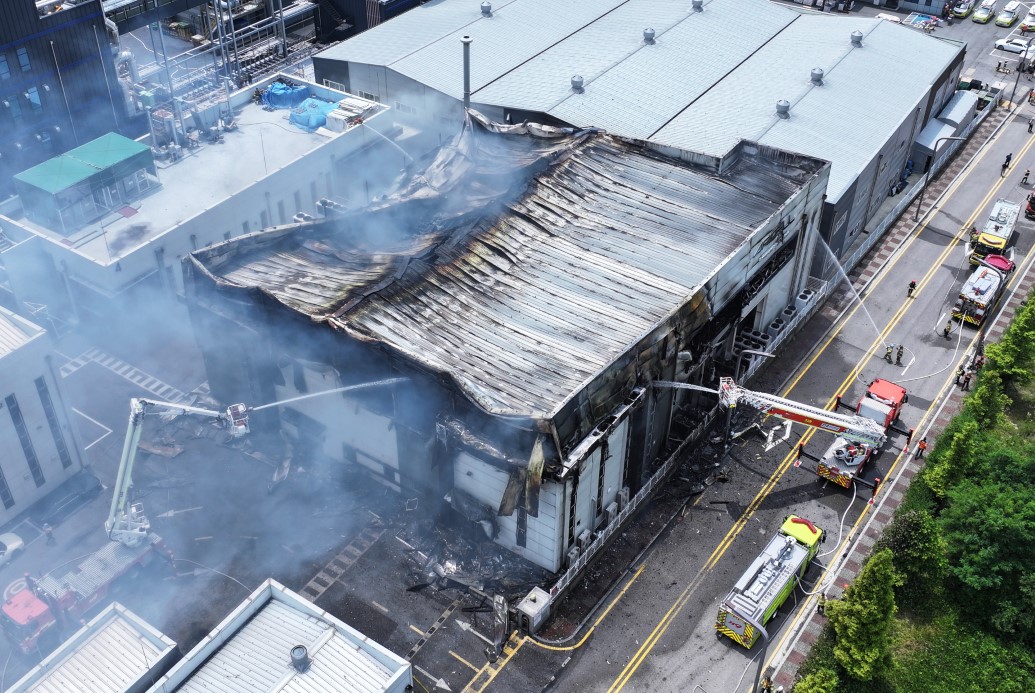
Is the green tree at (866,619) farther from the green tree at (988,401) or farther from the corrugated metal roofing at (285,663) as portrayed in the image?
the corrugated metal roofing at (285,663)

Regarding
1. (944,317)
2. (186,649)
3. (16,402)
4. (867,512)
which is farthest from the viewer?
(944,317)

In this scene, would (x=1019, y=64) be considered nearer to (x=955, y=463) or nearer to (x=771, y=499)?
(x=955, y=463)

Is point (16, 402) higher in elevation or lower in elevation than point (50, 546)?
higher

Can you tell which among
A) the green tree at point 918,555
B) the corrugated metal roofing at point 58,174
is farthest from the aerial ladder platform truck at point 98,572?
the green tree at point 918,555

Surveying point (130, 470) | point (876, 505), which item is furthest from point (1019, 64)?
point (130, 470)

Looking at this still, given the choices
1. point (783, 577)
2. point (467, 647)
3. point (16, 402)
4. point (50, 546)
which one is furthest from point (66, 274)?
point (783, 577)

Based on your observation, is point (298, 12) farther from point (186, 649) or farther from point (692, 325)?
point (186, 649)
